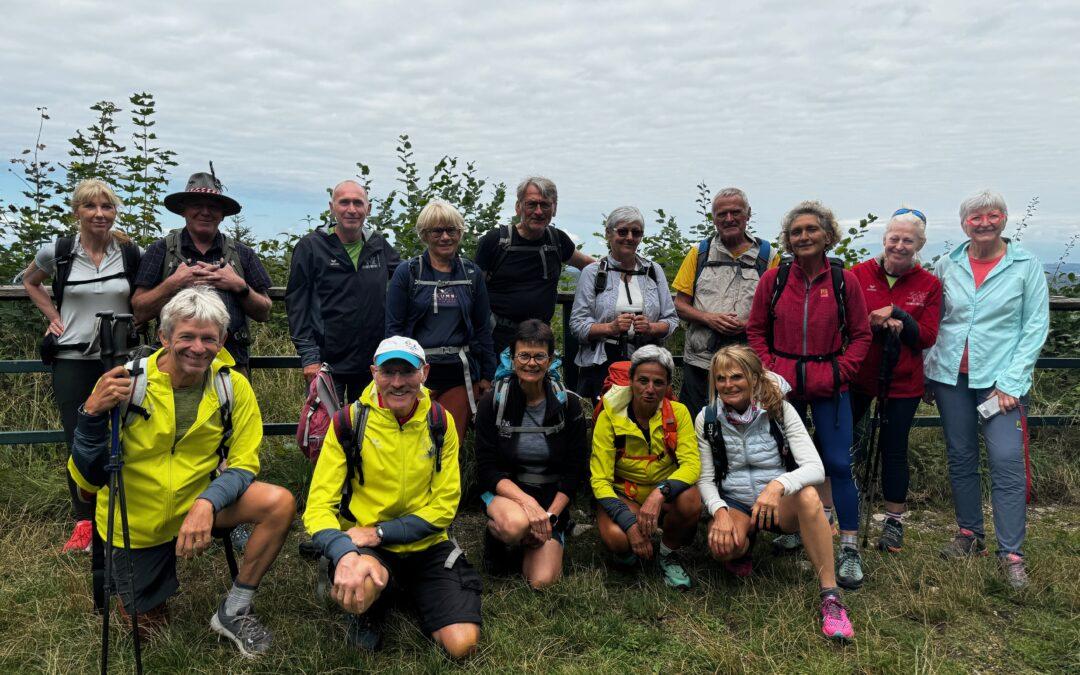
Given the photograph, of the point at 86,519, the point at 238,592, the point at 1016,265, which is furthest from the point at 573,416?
the point at 86,519

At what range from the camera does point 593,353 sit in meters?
4.83

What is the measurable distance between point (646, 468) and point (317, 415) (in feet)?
6.39

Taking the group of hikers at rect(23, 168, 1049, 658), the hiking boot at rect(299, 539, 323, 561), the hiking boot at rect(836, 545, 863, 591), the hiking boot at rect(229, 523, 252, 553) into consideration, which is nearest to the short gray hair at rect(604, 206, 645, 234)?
the group of hikers at rect(23, 168, 1049, 658)

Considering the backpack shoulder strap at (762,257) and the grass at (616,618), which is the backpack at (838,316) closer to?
the backpack shoulder strap at (762,257)

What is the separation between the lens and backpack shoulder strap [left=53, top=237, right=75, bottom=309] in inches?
165

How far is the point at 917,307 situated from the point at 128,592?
4620mm

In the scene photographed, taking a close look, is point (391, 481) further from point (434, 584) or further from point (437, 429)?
point (434, 584)

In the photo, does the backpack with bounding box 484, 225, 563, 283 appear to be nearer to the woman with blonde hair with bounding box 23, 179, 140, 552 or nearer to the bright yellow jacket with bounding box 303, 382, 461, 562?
the bright yellow jacket with bounding box 303, 382, 461, 562

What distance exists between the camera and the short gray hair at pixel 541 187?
4.82m

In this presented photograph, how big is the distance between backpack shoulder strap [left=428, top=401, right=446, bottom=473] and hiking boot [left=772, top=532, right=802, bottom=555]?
7.33 ft

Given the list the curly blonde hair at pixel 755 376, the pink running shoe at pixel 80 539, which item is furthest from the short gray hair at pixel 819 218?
the pink running shoe at pixel 80 539

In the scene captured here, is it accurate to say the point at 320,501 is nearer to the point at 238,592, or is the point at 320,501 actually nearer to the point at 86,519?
the point at 238,592

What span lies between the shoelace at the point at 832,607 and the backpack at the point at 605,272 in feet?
7.22

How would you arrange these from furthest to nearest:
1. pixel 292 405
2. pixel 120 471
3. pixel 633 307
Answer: pixel 292 405
pixel 633 307
pixel 120 471
